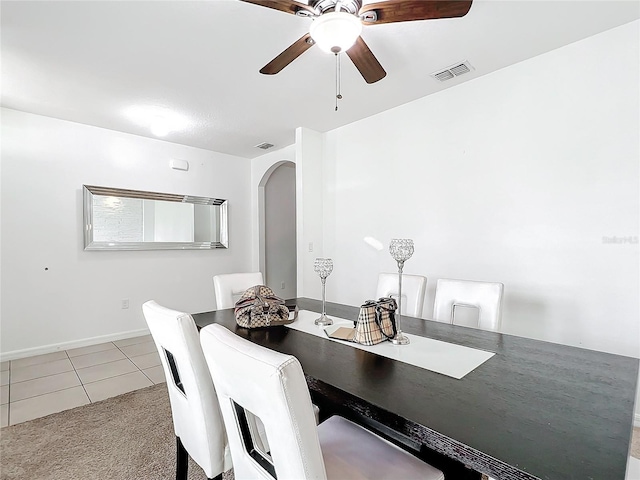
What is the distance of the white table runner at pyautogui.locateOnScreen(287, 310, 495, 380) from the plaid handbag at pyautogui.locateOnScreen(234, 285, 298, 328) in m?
0.27

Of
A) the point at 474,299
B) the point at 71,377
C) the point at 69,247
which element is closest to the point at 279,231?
the point at 69,247

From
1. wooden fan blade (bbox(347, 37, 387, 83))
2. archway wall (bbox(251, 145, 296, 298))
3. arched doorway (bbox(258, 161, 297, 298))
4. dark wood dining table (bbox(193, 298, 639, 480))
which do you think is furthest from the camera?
arched doorway (bbox(258, 161, 297, 298))

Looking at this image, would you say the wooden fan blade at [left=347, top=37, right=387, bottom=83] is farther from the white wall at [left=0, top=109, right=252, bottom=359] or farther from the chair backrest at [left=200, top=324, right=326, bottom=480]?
the white wall at [left=0, top=109, right=252, bottom=359]

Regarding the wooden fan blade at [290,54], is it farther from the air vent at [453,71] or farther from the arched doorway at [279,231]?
Answer: the arched doorway at [279,231]

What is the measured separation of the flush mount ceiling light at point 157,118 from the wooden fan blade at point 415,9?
7.85 ft

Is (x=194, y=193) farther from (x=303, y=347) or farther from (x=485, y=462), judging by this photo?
(x=485, y=462)

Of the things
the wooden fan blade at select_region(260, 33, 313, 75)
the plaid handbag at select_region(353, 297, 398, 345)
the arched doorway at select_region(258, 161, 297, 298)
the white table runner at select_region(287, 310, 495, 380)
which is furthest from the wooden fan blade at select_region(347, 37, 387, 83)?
the arched doorway at select_region(258, 161, 297, 298)

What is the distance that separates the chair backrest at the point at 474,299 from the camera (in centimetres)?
171

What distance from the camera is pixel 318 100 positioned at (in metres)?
3.02

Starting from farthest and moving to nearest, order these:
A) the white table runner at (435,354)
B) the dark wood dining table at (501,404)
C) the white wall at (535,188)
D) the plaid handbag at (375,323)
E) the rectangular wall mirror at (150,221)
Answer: the rectangular wall mirror at (150,221) → the white wall at (535,188) → the plaid handbag at (375,323) → the white table runner at (435,354) → the dark wood dining table at (501,404)

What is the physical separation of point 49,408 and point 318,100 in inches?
125

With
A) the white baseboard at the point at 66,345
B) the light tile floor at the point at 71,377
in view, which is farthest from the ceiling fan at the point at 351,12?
the white baseboard at the point at 66,345

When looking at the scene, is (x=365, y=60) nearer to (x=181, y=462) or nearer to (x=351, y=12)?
(x=351, y=12)

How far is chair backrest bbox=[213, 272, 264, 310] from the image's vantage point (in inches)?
86.0
